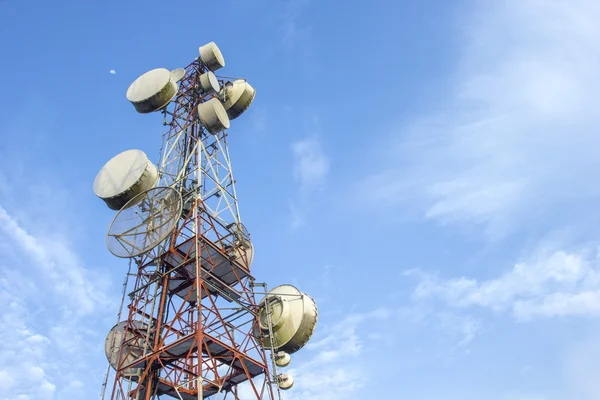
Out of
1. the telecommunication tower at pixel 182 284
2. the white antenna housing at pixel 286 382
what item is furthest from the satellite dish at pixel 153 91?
the white antenna housing at pixel 286 382

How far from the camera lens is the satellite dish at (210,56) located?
39.5m

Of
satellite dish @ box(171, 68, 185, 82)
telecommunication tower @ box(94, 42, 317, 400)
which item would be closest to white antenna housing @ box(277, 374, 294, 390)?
telecommunication tower @ box(94, 42, 317, 400)

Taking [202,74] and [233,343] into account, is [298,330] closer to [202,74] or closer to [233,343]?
[233,343]

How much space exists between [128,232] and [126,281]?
12.6ft

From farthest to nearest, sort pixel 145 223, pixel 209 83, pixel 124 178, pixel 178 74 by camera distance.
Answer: pixel 178 74, pixel 209 83, pixel 124 178, pixel 145 223

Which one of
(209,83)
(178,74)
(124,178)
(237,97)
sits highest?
(178,74)

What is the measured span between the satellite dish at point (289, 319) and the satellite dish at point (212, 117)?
35.7 ft

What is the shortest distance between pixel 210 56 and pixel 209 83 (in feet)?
11.2

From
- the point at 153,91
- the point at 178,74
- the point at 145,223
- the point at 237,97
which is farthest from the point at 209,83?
the point at 145,223

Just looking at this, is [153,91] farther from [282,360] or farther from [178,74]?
[282,360]

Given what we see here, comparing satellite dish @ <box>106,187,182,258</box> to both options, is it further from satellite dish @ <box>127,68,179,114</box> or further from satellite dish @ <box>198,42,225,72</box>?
satellite dish @ <box>198,42,225,72</box>

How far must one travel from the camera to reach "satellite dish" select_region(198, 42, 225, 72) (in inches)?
1554

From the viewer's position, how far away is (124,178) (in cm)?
3125

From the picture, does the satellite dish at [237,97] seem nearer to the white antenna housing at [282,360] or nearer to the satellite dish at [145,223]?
the satellite dish at [145,223]
